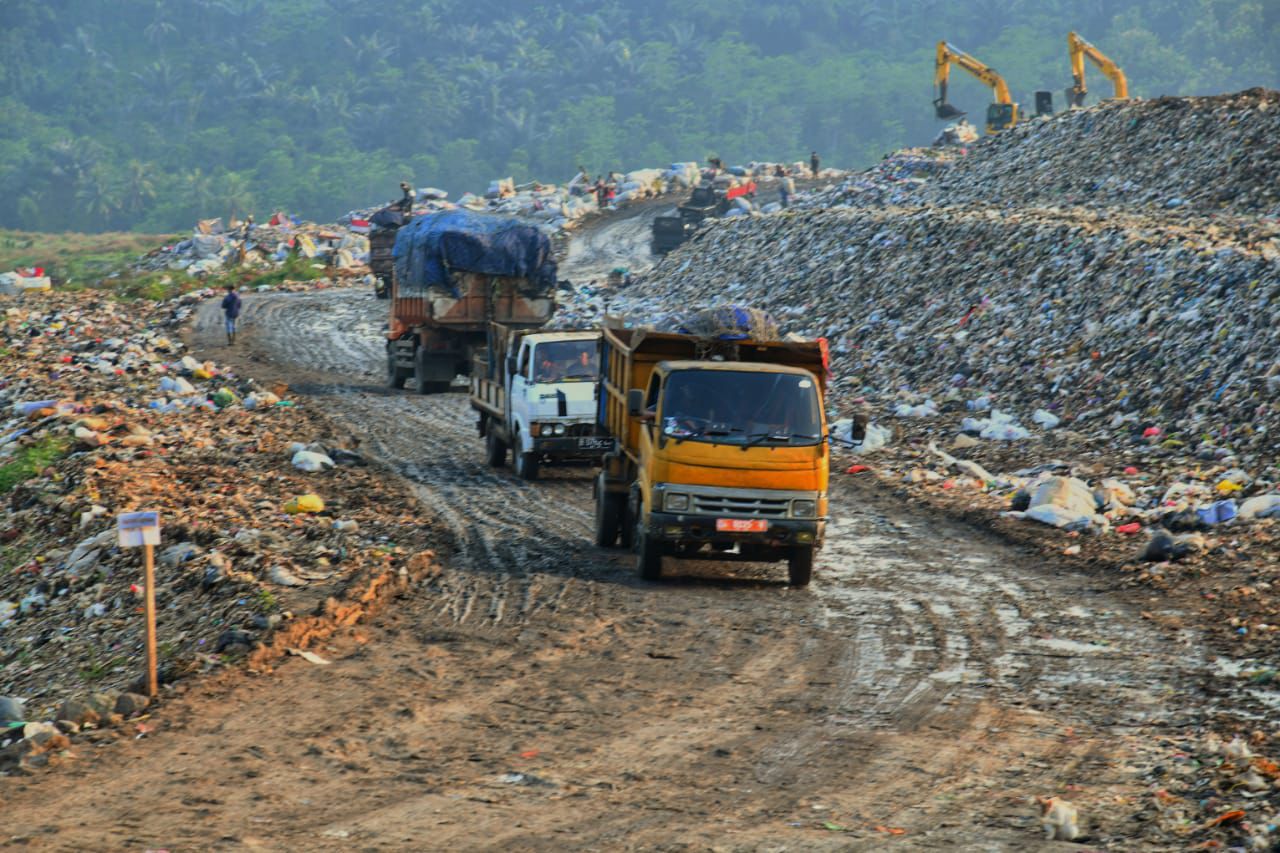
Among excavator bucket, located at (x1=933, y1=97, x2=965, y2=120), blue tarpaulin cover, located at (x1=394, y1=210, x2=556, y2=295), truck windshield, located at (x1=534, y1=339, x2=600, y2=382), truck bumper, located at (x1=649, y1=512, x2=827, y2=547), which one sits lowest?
truck bumper, located at (x1=649, y1=512, x2=827, y2=547)

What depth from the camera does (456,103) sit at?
116 m

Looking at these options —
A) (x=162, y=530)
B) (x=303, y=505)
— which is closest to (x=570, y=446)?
(x=303, y=505)

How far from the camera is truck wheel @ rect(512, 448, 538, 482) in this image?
63.2 ft

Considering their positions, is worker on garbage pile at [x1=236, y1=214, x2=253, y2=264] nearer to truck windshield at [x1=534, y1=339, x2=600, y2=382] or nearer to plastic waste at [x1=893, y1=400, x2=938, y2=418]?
plastic waste at [x1=893, y1=400, x2=938, y2=418]

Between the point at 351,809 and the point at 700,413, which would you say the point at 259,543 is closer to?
the point at 700,413

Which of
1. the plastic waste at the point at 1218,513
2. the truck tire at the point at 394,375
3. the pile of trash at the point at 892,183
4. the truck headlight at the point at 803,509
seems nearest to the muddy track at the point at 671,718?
the truck headlight at the point at 803,509

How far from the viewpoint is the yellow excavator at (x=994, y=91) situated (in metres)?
52.2

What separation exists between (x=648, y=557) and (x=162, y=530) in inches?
202

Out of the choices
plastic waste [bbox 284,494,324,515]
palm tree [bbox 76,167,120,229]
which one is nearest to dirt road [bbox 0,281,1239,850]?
plastic waste [bbox 284,494,324,515]

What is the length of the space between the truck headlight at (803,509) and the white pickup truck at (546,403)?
17.5 feet

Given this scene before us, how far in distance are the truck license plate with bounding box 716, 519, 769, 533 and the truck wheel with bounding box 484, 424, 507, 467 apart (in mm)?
→ 7584

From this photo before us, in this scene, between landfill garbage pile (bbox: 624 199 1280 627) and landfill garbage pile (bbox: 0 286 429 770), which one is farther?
landfill garbage pile (bbox: 624 199 1280 627)

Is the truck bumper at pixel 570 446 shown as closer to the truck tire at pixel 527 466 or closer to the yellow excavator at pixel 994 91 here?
the truck tire at pixel 527 466

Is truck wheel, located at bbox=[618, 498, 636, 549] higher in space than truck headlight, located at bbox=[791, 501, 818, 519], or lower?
lower
